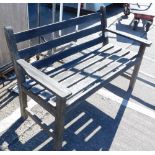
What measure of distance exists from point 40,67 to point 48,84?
784 mm

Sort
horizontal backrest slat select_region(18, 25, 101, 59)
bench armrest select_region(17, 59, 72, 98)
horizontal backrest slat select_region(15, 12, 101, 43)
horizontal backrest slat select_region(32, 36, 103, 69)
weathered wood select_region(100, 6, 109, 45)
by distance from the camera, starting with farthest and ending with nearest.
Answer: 1. weathered wood select_region(100, 6, 109, 45)
2. horizontal backrest slat select_region(32, 36, 103, 69)
3. horizontal backrest slat select_region(18, 25, 101, 59)
4. horizontal backrest slat select_region(15, 12, 101, 43)
5. bench armrest select_region(17, 59, 72, 98)

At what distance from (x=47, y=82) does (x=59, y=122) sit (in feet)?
1.45

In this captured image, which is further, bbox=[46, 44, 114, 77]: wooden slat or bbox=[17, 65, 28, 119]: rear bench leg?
bbox=[46, 44, 114, 77]: wooden slat

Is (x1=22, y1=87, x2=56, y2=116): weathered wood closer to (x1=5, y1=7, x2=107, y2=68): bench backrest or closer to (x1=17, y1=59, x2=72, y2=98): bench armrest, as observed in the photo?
(x1=17, y1=59, x2=72, y2=98): bench armrest

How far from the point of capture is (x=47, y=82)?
7.29ft

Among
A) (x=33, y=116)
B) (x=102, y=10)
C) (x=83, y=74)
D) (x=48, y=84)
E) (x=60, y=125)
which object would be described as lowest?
(x=33, y=116)

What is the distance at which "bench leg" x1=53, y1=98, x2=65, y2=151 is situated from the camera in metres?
2.21

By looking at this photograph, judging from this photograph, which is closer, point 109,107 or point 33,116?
point 33,116

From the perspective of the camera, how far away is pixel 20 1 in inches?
136

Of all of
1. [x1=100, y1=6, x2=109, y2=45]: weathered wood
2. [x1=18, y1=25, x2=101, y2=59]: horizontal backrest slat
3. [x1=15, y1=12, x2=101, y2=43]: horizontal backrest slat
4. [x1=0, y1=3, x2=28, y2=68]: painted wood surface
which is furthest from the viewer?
[x1=100, y1=6, x2=109, y2=45]: weathered wood

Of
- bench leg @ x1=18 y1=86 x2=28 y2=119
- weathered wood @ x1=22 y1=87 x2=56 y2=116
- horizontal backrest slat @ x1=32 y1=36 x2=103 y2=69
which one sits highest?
horizontal backrest slat @ x1=32 y1=36 x2=103 y2=69

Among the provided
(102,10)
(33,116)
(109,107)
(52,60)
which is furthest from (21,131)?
(102,10)

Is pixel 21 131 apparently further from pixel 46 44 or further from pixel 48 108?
pixel 46 44

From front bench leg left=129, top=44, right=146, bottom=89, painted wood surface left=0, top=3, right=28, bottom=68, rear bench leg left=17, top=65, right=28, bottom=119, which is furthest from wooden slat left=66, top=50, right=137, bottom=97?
painted wood surface left=0, top=3, right=28, bottom=68
